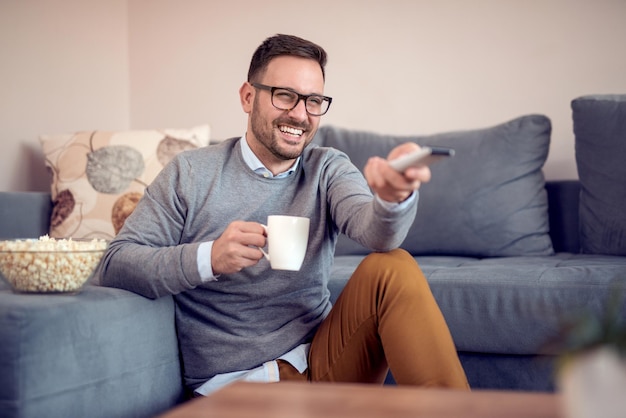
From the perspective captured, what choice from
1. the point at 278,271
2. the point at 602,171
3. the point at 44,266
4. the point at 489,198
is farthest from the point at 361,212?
the point at 602,171

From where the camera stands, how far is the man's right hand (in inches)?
53.0

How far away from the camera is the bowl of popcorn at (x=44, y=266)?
1300mm

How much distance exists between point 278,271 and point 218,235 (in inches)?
5.9

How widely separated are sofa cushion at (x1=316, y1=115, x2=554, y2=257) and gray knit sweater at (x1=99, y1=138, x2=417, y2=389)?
857mm

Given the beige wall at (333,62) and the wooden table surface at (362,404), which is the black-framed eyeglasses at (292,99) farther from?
the beige wall at (333,62)

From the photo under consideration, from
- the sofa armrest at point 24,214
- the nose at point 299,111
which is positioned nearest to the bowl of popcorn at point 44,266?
the nose at point 299,111

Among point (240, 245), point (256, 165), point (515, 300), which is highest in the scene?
point (256, 165)

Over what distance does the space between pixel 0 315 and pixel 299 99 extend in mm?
801

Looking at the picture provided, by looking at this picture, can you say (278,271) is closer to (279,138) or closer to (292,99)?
(279,138)

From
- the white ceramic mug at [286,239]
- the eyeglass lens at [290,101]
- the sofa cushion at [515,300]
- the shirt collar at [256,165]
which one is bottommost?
the sofa cushion at [515,300]

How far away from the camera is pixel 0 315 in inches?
47.1

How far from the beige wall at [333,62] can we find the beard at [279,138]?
1.36 meters

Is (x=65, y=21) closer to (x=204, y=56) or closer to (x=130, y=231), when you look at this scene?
(x=204, y=56)

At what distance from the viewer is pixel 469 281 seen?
188cm
